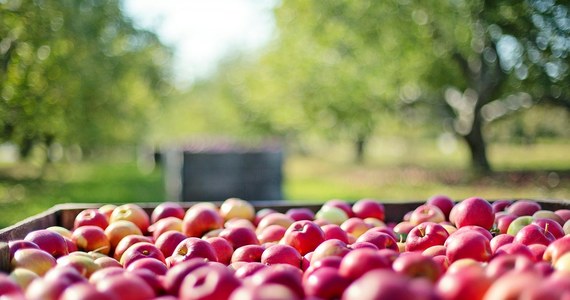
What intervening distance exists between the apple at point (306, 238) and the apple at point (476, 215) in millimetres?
820

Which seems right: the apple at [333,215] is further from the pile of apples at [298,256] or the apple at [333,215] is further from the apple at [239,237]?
the apple at [239,237]

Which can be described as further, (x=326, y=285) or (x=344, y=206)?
(x=344, y=206)

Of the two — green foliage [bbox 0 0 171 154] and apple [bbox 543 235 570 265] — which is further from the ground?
green foliage [bbox 0 0 171 154]

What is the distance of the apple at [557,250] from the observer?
237 centimetres

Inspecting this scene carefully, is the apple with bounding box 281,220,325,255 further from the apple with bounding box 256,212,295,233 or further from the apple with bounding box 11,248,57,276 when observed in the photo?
the apple with bounding box 11,248,57,276

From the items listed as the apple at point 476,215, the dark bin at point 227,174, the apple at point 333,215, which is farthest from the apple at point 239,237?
the dark bin at point 227,174

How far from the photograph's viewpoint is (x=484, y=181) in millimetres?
16391

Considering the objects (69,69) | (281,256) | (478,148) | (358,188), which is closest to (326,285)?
(281,256)

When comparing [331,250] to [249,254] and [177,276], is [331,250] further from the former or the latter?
[177,276]

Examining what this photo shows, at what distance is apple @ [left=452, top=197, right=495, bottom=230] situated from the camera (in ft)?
11.2

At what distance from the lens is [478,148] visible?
1883cm

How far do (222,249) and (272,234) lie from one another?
49 cm

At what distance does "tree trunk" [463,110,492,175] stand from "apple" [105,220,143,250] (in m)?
15.8

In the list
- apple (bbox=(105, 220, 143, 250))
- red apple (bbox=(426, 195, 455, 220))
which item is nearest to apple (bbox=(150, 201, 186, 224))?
apple (bbox=(105, 220, 143, 250))
